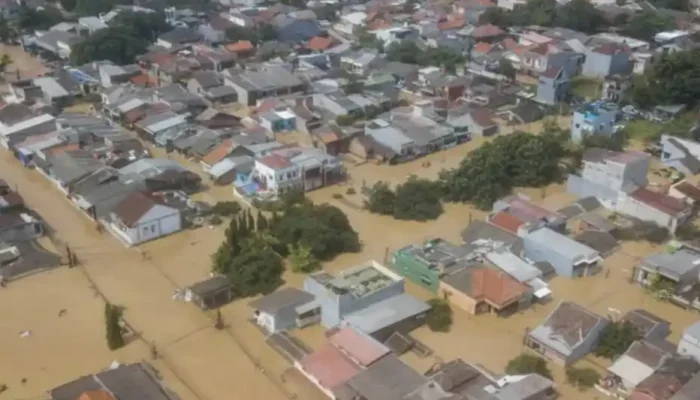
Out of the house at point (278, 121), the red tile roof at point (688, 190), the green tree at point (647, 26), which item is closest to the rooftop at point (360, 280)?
the red tile roof at point (688, 190)

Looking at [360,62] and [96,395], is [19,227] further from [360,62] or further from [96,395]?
[360,62]

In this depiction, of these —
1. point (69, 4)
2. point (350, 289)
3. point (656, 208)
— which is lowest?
point (69, 4)

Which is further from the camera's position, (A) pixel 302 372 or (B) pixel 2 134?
(B) pixel 2 134

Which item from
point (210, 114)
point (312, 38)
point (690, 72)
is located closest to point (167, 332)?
point (210, 114)

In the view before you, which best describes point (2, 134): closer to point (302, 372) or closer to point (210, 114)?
point (210, 114)

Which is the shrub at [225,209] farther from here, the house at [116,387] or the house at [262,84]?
the house at [262,84]

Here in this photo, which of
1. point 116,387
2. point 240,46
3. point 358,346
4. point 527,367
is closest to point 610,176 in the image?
point 527,367
